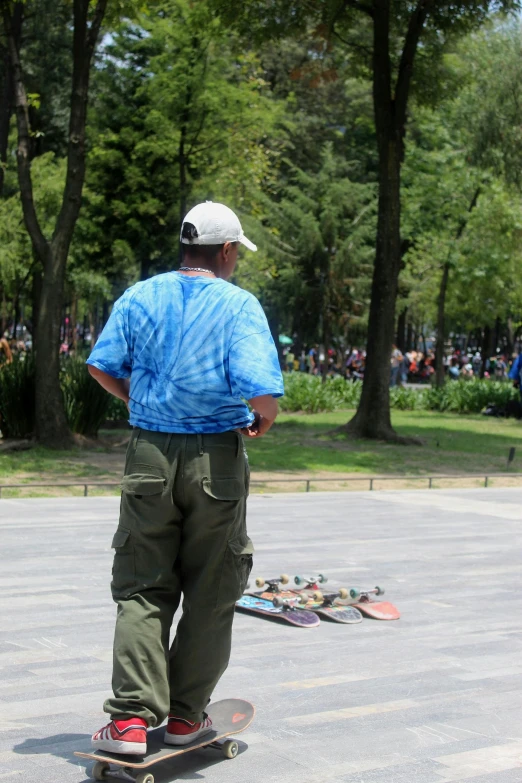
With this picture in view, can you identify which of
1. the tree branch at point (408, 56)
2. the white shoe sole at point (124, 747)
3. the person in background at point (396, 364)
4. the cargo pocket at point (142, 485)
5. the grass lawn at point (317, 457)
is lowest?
the grass lawn at point (317, 457)

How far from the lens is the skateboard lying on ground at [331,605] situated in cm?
616

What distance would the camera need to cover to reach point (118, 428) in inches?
843

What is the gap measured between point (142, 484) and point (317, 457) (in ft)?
44.8

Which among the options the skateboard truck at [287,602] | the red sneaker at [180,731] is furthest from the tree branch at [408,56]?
the red sneaker at [180,731]

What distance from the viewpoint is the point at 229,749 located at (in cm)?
387

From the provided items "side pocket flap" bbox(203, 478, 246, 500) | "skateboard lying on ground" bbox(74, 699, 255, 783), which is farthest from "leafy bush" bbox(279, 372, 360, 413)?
"side pocket flap" bbox(203, 478, 246, 500)

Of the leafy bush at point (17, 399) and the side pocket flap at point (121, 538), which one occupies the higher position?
the side pocket flap at point (121, 538)

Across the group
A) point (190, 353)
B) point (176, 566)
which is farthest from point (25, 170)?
point (176, 566)

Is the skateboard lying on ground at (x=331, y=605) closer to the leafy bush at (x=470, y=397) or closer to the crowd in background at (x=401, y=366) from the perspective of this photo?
the leafy bush at (x=470, y=397)

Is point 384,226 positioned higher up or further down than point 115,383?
higher up

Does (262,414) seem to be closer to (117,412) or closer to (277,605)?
(277,605)

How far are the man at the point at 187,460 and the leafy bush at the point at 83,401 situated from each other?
13875 mm

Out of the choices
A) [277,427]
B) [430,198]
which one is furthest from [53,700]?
[430,198]

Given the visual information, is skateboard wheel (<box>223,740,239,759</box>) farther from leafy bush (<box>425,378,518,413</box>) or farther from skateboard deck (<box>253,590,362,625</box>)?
leafy bush (<box>425,378,518,413</box>)
